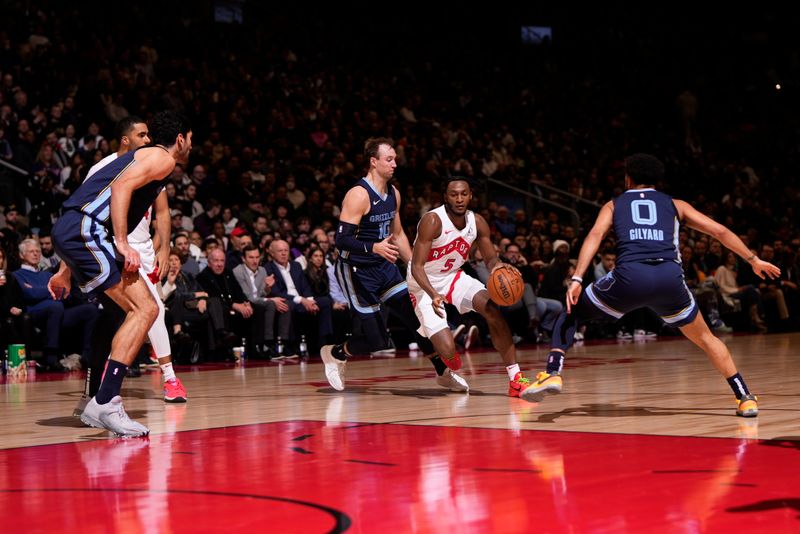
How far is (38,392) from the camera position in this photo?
8062 millimetres

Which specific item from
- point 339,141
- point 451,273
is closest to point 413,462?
point 451,273

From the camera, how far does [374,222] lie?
749 cm

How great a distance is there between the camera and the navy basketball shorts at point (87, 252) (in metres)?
5.38

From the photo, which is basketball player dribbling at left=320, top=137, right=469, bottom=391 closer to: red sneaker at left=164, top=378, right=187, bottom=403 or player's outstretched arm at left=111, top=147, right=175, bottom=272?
red sneaker at left=164, top=378, right=187, bottom=403

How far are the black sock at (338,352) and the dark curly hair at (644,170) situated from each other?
2.66m

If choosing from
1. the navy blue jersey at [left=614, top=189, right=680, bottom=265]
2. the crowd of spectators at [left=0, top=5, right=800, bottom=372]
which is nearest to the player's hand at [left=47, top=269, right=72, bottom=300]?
the navy blue jersey at [left=614, top=189, right=680, bottom=265]

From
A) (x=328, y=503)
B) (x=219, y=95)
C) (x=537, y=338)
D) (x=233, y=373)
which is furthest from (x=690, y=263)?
(x=328, y=503)

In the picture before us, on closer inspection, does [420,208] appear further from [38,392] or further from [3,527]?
[3,527]

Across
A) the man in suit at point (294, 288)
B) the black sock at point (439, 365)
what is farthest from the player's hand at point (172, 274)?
the black sock at point (439, 365)

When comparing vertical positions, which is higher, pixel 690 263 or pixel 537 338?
pixel 690 263

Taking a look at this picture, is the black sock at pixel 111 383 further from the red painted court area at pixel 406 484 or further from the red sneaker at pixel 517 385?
the red sneaker at pixel 517 385

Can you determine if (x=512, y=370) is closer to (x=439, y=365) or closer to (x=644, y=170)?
(x=439, y=365)

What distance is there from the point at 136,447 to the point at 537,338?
30.8ft

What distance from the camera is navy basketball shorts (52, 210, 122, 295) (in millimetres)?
5375
